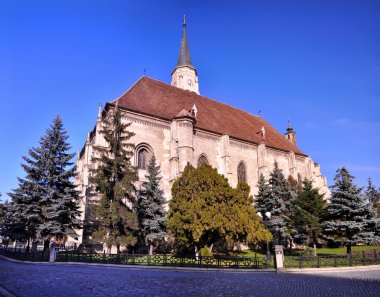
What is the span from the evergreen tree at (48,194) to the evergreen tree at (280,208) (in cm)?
1540

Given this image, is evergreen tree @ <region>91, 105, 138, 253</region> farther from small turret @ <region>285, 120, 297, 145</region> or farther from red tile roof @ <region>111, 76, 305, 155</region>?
small turret @ <region>285, 120, 297, 145</region>

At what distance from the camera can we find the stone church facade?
2794 cm

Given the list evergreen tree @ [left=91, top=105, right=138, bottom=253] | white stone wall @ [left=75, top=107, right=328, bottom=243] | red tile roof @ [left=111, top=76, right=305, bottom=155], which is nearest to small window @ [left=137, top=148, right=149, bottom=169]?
white stone wall @ [left=75, top=107, right=328, bottom=243]

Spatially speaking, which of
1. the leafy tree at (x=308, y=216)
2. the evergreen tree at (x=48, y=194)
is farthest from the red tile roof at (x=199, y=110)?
the leafy tree at (x=308, y=216)

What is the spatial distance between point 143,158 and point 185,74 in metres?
25.0

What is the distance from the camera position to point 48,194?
72.3 feet

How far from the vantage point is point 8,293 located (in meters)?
7.50

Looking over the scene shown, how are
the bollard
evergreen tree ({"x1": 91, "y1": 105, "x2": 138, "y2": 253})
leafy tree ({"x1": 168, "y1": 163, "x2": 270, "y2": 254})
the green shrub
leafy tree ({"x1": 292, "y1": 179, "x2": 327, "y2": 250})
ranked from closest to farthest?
the bollard
leafy tree ({"x1": 168, "y1": 163, "x2": 270, "y2": 254})
the green shrub
evergreen tree ({"x1": 91, "y1": 105, "x2": 138, "y2": 253})
leafy tree ({"x1": 292, "y1": 179, "x2": 327, "y2": 250})

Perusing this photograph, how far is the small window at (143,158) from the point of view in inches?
1099

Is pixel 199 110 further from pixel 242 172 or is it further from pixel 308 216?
pixel 308 216

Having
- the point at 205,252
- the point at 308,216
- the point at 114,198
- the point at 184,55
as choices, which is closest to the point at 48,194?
the point at 114,198

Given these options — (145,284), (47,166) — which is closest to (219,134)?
(47,166)

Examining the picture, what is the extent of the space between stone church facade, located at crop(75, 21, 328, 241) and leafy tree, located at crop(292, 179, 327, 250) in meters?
8.00

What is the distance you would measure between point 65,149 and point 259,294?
65.7ft
